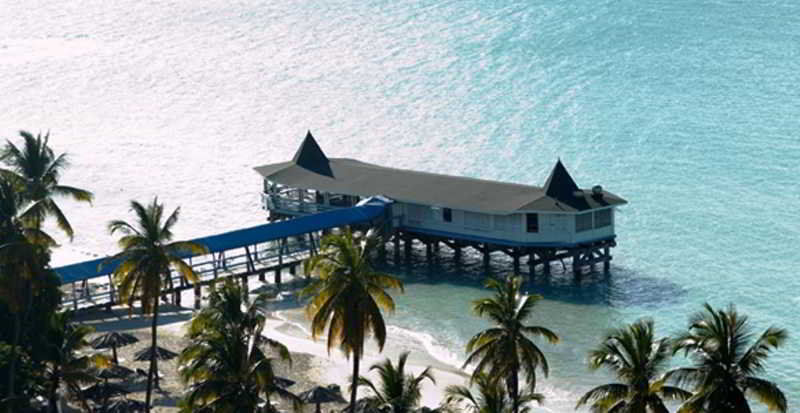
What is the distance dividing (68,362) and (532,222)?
31742mm

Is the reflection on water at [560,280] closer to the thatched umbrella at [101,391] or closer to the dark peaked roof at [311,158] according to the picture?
the dark peaked roof at [311,158]

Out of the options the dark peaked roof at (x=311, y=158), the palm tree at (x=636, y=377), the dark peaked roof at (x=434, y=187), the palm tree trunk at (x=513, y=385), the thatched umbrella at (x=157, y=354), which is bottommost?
the thatched umbrella at (x=157, y=354)

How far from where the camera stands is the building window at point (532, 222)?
77.8 metres

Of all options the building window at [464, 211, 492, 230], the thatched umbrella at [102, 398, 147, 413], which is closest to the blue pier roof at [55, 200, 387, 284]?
the building window at [464, 211, 492, 230]

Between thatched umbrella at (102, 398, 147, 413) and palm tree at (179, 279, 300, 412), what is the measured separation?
369 inches

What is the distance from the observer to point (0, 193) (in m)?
52.4

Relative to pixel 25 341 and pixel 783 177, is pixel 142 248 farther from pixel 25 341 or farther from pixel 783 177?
pixel 783 177

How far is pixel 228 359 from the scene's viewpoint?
43531mm

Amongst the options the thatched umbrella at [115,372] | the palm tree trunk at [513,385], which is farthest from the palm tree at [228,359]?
the thatched umbrella at [115,372]

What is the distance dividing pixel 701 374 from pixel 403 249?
49.2m

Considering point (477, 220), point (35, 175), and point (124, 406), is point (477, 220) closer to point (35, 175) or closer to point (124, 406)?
point (35, 175)

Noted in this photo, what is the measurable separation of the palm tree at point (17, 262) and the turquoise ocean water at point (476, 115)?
20115mm

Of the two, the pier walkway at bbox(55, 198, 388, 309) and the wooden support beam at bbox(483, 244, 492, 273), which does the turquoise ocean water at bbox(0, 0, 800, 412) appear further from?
the pier walkway at bbox(55, 198, 388, 309)

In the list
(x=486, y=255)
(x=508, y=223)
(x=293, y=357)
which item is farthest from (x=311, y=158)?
(x=293, y=357)
